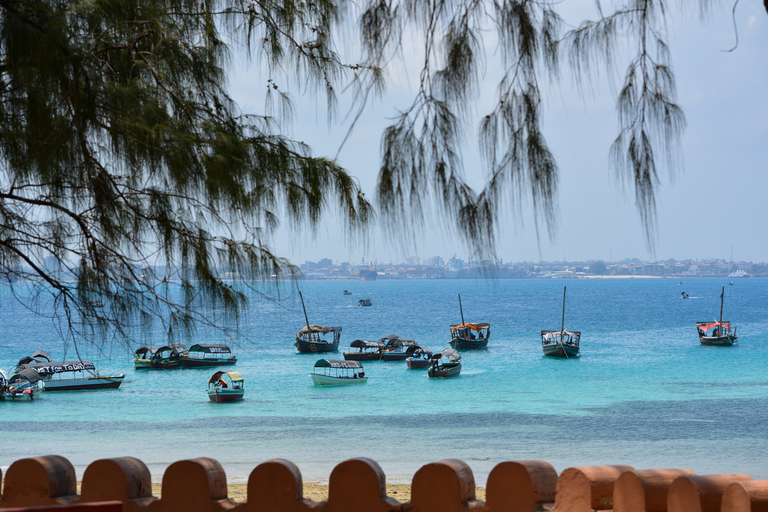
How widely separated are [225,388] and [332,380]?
662 cm

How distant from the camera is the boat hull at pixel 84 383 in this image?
124 ft

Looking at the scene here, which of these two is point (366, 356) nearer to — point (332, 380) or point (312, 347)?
point (312, 347)

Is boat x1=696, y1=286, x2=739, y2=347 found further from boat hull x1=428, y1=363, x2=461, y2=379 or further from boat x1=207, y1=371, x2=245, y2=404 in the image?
Result: boat x1=207, y1=371, x2=245, y2=404

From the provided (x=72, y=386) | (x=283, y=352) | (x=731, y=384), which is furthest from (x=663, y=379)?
(x=72, y=386)

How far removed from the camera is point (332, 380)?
38.7 meters

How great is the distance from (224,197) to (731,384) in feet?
133

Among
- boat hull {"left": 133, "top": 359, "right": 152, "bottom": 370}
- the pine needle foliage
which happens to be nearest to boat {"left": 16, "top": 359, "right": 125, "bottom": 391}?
boat hull {"left": 133, "top": 359, "right": 152, "bottom": 370}

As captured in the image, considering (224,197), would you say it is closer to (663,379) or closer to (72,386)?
(72,386)

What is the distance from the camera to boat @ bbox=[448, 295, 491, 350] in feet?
181

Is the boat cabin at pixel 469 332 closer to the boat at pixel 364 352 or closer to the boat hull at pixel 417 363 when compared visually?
the boat at pixel 364 352

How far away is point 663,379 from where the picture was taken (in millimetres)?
40875

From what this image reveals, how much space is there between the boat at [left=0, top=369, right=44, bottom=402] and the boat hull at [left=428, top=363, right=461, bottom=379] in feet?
70.0

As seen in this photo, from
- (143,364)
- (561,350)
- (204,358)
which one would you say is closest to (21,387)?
(143,364)

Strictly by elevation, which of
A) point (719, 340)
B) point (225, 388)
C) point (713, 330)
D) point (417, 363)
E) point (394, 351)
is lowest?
point (719, 340)
